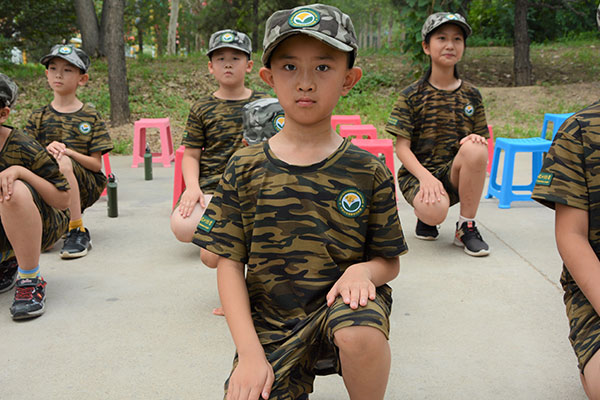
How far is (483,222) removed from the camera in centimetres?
509

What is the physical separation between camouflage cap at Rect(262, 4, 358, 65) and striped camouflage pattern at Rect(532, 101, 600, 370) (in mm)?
861

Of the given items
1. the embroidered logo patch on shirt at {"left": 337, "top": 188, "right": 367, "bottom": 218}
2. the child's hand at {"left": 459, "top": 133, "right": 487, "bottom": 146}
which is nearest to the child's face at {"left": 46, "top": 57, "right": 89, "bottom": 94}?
the child's hand at {"left": 459, "top": 133, "right": 487, "bottom": 146}

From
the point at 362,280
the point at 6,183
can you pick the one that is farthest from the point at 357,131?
the point at 362,280

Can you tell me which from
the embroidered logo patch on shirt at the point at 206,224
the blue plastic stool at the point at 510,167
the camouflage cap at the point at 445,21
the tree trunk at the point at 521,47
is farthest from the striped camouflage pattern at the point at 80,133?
the tree trunk at the point at 521,47

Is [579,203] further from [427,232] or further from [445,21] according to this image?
[427,232]

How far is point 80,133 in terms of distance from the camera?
4672 millimetres

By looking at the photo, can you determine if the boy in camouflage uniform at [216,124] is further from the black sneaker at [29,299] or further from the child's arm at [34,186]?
the black sneaker at [29,299]

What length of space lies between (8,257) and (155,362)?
138 cm

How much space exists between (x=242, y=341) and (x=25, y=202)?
1.91 m

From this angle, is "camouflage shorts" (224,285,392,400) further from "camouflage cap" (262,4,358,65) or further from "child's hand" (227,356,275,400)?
"camouflage cap" (262,4,358,65)

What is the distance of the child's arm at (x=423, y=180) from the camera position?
13.2 ft

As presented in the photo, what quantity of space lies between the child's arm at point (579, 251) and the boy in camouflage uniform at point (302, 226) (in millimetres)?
609

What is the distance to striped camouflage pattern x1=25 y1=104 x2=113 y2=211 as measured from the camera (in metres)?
4.64

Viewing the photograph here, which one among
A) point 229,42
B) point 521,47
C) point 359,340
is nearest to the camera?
point 359,340
